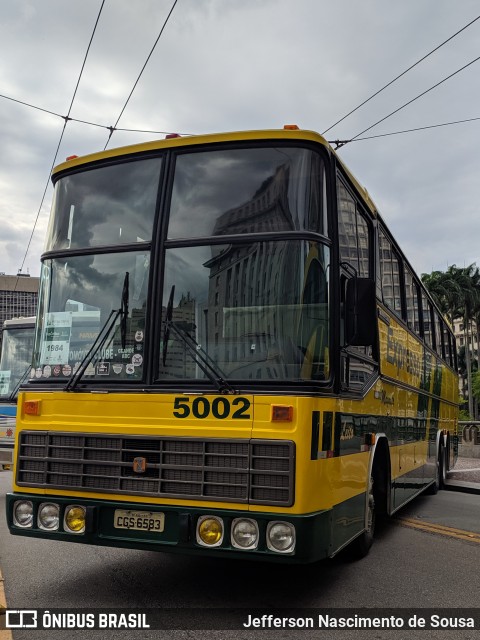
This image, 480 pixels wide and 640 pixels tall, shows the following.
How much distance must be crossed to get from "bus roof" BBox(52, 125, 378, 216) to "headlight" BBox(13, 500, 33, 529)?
2734 millimetres

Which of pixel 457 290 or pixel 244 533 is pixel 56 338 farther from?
pixel 457 290

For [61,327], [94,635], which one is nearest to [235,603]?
[94,635]

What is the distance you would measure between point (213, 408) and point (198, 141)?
209cm

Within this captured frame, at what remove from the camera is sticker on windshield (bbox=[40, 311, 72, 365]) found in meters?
5.41

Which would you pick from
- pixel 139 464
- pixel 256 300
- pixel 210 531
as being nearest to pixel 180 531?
pixel 210 531

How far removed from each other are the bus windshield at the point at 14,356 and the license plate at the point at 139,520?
25.1ft

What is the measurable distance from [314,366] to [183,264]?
1.24 meters

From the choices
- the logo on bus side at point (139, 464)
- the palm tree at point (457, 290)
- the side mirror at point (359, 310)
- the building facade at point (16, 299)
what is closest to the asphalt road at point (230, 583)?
the logo on bus side at point (139, 464)

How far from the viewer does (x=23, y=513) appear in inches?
206

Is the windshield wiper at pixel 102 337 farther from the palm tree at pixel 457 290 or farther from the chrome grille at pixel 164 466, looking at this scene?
the palm tree at pixel 457 290

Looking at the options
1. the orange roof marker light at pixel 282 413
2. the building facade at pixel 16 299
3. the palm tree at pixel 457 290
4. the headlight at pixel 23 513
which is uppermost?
the palm tree at pixel 457 290

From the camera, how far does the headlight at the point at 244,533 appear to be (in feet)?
15.0

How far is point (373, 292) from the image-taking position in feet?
16.9

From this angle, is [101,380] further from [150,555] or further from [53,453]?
[150,555]
